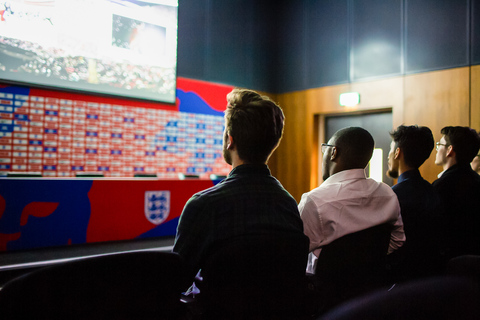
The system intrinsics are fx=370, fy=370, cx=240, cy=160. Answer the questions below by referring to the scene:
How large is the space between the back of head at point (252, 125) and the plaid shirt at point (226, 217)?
0.12 metres

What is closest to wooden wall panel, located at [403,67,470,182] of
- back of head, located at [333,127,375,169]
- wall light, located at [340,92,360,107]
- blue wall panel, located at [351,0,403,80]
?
blue wall panel, located at [351,0,403,80]

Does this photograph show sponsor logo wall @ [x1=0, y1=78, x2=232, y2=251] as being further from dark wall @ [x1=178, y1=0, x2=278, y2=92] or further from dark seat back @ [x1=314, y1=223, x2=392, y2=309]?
dark seat back @ [x1=314, y1=223, x2=392, y2=309]

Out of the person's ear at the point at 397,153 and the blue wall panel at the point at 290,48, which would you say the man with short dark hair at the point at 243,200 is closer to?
the person's ear at the point at 397,153

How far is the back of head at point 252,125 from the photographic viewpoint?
1.13 metres

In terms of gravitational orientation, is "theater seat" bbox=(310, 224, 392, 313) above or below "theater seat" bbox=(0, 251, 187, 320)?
below

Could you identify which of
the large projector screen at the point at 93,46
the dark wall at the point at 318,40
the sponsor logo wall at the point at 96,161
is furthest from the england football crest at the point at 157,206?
the dark wall at the point at 318,40

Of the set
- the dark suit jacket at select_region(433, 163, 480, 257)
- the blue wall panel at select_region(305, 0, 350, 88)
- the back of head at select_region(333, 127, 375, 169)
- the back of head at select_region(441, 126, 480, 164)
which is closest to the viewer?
the back of head at select_region(333, 127, 375, 169)

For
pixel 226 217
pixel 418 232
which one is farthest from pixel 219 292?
pixel 418 232

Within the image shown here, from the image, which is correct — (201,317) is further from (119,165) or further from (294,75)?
(294,75)

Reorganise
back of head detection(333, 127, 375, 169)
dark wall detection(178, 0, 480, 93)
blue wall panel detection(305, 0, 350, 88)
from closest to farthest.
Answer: back of head detection(333, 127, 375, 169), dark wall detection(178, 0, 480, 93), blue wall panel detection(305, 0, 350, 88)

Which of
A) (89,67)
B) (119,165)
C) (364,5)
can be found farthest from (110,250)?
(364,5)

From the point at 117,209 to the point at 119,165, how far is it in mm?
972

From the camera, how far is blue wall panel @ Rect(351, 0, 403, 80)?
461cm

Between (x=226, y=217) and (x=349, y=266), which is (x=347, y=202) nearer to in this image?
(x=349, y=266)
